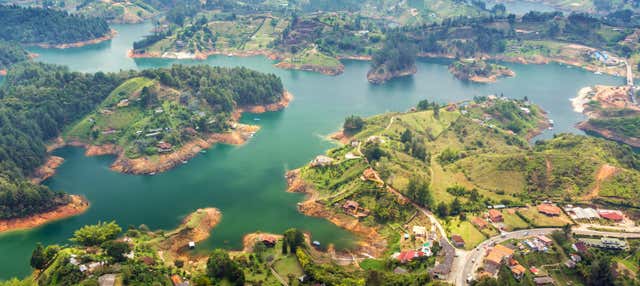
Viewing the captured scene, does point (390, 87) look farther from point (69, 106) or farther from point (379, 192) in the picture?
point (69, 106)

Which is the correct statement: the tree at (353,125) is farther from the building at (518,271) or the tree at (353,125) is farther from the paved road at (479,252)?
the building at (518,271)

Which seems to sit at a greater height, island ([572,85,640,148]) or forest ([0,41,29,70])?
forest ([0,41,29,70])

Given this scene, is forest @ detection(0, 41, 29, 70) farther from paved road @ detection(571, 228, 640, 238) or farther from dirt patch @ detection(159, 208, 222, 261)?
paved road @ detection(571, 228, 640, 238)

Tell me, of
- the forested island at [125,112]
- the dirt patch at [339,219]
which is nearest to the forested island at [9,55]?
the forested island at [125,112]

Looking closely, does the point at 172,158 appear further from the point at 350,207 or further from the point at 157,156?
the point at 350,207

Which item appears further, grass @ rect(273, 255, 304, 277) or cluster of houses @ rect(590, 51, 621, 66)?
cluster of houses @ rect(590, 51, 621, 66)

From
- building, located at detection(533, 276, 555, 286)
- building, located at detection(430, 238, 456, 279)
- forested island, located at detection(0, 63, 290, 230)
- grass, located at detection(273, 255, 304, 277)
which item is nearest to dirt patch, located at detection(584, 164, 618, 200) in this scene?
building, located at detection(533, 276, 555, 286)
